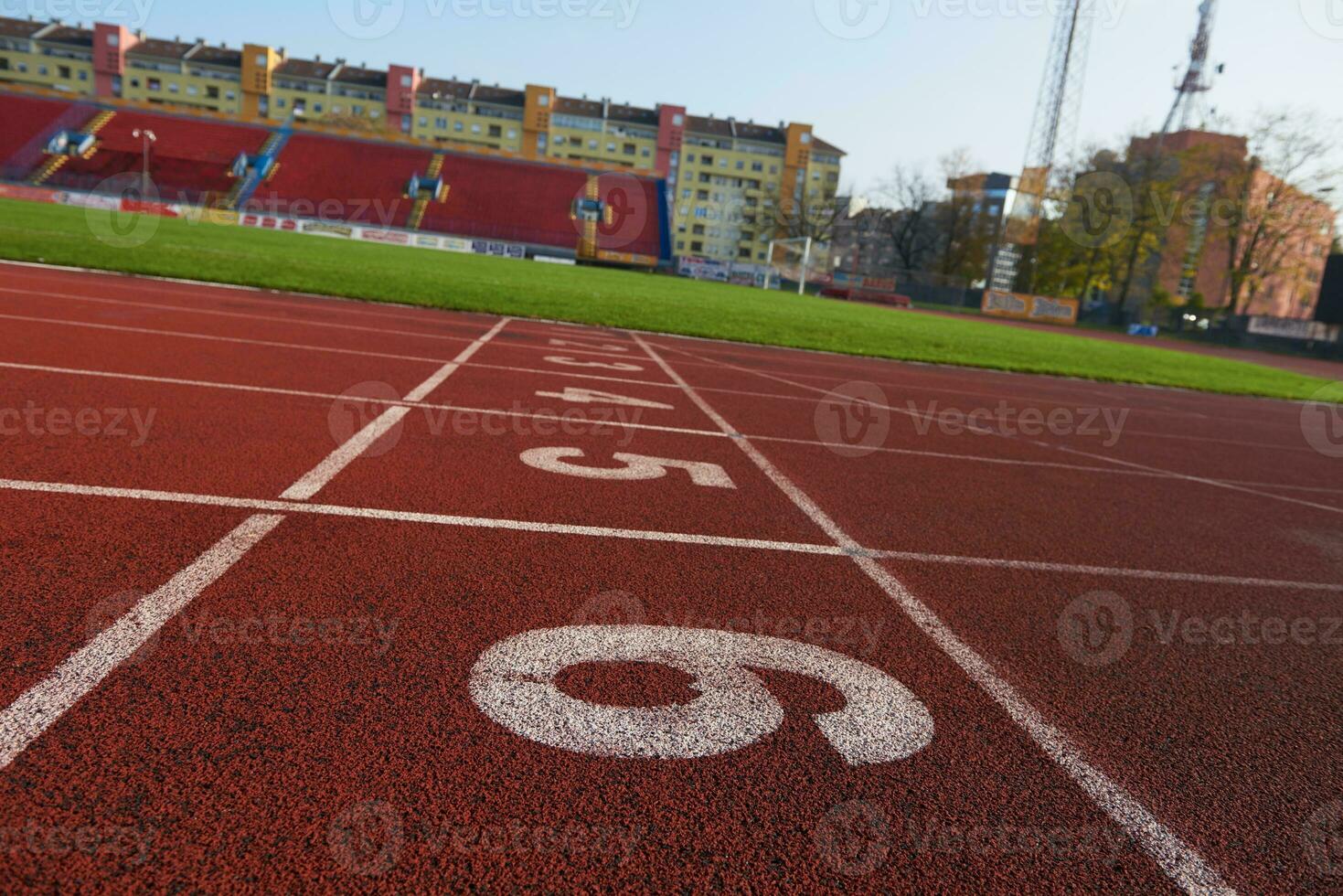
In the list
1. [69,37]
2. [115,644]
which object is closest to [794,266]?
[115,644]

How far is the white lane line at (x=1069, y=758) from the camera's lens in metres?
2.26

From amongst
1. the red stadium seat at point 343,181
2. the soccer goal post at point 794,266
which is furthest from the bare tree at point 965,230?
the red stadium seat at point 343,181

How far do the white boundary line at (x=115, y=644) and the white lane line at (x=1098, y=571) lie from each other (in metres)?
3.24

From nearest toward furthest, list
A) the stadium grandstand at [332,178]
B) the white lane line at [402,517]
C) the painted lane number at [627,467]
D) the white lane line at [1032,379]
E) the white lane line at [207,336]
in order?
the white lane line at [402,517] < the painted lane number at [627,467] < the white lane line at [207,336] < the white lane line at [1032,379] < the stadium grandstand at [332,178]

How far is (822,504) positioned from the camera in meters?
5.57

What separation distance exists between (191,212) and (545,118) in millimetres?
70594

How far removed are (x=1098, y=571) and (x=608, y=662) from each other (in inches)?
127

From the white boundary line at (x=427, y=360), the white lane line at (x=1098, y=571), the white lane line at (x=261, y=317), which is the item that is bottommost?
the white lane line at (x=1098, y=571)

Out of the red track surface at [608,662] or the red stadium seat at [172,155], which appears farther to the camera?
the red stadium seat at [172,155]

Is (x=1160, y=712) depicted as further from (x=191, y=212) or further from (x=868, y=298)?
(x=868, y=298)

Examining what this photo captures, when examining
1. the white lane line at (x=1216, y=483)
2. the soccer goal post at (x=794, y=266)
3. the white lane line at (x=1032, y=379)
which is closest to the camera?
the white lane line at (x=1216, y=483)

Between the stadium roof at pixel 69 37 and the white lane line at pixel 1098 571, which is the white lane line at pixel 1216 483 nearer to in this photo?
the white lane line at pixel 1098 571

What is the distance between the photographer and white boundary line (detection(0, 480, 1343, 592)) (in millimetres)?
4277

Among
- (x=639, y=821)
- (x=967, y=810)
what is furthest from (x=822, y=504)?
(x=639, y=821)
